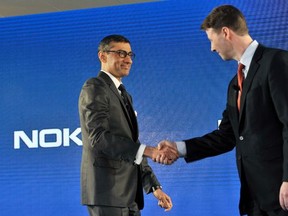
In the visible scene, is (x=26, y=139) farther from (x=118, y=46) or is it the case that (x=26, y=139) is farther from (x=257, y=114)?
(x=257, y=114)

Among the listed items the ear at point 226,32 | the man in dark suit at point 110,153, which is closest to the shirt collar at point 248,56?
Result: the ear at point 226,32

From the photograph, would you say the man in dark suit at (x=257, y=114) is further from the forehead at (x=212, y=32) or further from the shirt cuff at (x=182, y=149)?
the shirt cuff at (x=182, y=149)

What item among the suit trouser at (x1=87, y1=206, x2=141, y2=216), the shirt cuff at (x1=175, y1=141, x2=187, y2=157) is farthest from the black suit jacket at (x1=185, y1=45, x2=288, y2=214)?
the suit trouser at (x1=87, y1=206, x2=141, y2=216)

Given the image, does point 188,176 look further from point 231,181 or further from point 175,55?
point 175,55

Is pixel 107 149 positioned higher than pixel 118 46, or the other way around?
pixel 118 46

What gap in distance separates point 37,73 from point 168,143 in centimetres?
241

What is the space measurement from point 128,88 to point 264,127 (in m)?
2.61

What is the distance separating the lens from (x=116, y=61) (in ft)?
11.0

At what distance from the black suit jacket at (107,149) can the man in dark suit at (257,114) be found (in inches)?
28.9

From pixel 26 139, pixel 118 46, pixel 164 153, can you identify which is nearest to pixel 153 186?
pixel 164 153

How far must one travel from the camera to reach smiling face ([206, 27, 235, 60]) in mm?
2504

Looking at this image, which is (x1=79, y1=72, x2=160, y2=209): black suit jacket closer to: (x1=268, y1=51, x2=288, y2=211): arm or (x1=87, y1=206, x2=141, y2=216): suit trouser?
(x1=87, y1=206, x2=141, y2=216): suit trouser

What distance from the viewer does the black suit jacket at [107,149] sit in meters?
2.95

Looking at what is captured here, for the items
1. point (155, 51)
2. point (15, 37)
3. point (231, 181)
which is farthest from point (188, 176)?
point (15, 37)
